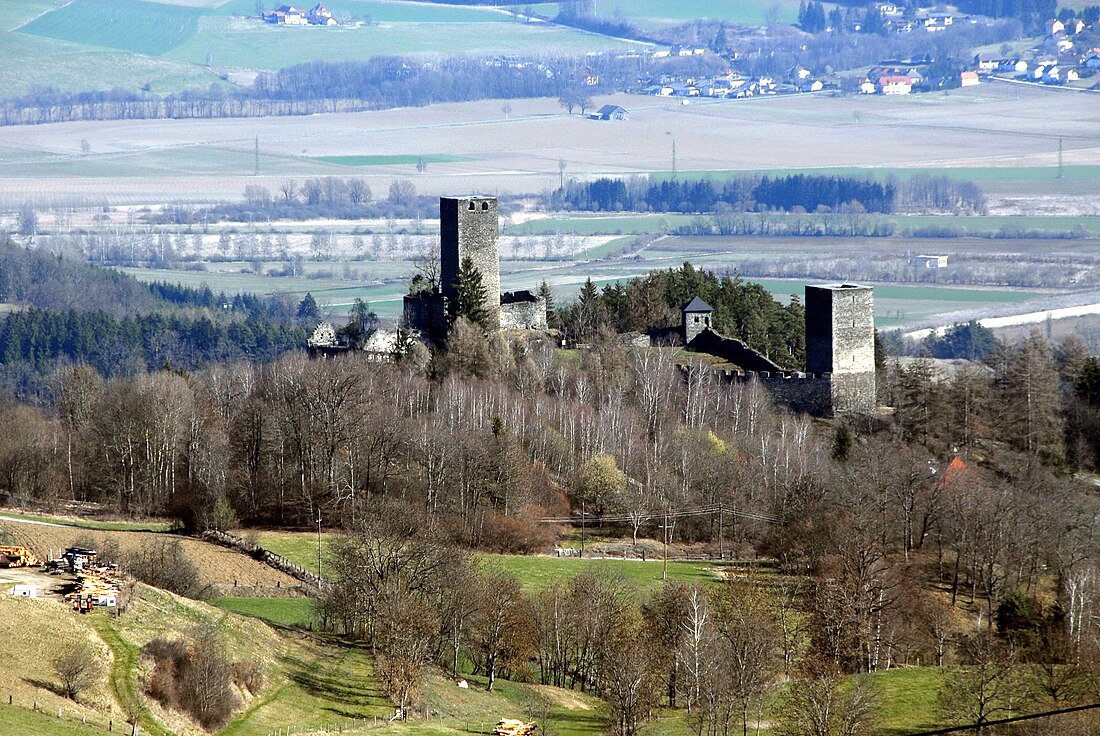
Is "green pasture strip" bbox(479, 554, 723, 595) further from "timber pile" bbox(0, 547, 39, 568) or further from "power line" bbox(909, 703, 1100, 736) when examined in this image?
"power line" bbox(909, 703, 1100, 736)

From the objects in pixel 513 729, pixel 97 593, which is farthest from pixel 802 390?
pixel 97 593

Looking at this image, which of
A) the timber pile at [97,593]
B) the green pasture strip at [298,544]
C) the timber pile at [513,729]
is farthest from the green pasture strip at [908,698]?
the green pasture strip at [298,544]

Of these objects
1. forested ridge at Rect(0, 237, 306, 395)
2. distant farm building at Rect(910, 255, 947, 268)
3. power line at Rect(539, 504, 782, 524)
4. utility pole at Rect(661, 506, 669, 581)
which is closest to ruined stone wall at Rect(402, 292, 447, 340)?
power line at Rect(539, 504, 782, 524)

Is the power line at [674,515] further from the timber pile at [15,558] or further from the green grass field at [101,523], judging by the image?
the timber pile at [15,558]

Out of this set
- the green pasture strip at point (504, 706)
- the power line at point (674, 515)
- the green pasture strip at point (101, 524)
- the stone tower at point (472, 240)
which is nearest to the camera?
the green pasture strip at point (504, 706)

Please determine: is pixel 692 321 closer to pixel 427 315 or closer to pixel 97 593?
pixel 427 315

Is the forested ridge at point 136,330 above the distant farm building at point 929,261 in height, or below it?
below
